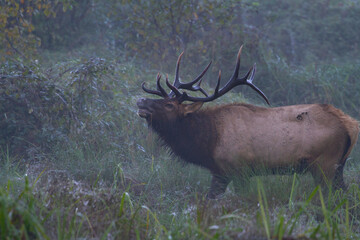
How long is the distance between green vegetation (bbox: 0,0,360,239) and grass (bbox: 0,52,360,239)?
0.02 m

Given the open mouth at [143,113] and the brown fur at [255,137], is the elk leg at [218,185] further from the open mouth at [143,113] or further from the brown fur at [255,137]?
the open mouth at [143,113]

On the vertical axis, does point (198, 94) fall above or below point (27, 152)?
above

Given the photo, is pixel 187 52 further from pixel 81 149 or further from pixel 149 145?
pixel 81 149

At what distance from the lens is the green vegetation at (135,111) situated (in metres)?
3.42

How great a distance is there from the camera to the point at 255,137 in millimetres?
5617

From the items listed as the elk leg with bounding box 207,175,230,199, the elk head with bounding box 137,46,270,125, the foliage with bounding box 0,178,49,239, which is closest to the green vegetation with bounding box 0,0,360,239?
the foliage with bounding box 0,178,49,239

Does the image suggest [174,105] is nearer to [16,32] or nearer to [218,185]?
[218,185]

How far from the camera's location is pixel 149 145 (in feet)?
23.2

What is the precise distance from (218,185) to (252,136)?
0.75 meters

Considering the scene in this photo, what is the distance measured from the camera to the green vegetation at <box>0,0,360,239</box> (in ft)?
11.2

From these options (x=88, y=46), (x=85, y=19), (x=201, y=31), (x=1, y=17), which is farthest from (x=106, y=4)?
(x=1, y=17)

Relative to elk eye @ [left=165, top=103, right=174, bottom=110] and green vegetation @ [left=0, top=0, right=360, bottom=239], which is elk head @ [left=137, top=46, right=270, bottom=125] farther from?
green vegetation @ [left=0, top=0, right=360, bottom=239]

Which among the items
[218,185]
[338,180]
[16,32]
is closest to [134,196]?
[218,185]

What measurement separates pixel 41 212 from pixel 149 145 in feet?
12.4
